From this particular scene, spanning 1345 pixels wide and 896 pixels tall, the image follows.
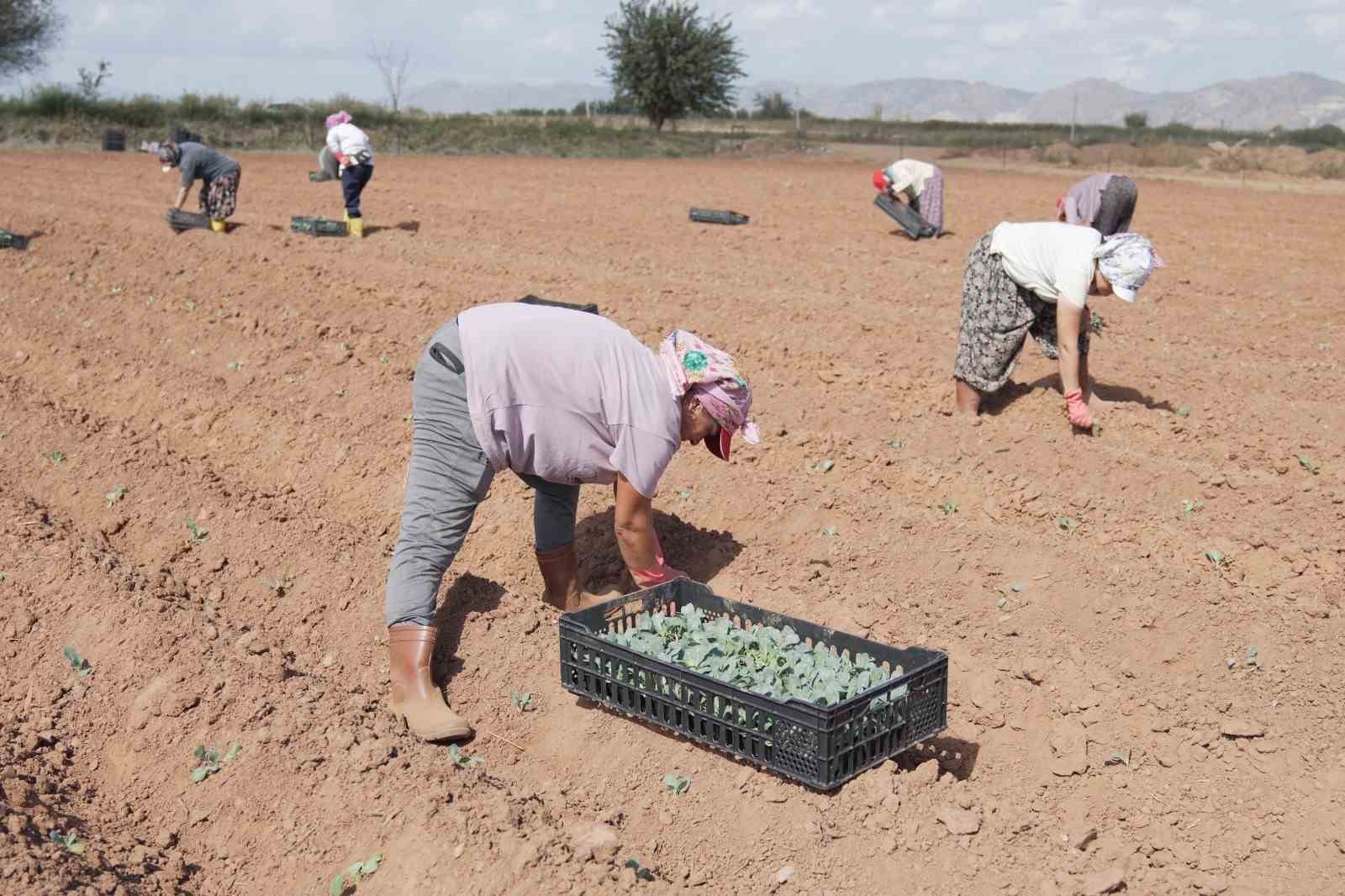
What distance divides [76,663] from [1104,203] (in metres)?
5.16

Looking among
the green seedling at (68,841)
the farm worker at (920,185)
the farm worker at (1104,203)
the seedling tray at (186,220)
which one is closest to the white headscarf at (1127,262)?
the farm worker at (1104,203)

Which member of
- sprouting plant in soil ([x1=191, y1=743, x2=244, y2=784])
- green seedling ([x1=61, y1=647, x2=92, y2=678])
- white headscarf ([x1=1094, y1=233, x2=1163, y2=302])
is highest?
white headscarf ([x1=1094, y1=233, x2=1163, y2=302])

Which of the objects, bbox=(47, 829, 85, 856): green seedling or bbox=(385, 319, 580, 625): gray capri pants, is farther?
bbox=(385, 319, 580, 625): gray capri pants

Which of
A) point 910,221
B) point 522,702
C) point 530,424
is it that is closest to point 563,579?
point 522,702

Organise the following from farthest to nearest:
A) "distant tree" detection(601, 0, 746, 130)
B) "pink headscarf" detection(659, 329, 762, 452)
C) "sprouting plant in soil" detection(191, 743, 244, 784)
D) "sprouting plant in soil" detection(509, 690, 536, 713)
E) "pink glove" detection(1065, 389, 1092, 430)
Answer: "distant tree" detection(601, 0, 746, 130), "pink glove" detection(1065, 389, 1092, 430), "sprouting plant in soil" detection(509, 690, 536, 713), "pink headscarf" detection(659, 329, 762, 452), "sprouting plant in soil" detection(191, 743, 244, 784)

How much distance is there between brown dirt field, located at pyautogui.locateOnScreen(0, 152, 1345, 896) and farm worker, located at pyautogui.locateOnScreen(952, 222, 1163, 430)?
0.88 feet

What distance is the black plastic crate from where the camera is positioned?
3.36 meters

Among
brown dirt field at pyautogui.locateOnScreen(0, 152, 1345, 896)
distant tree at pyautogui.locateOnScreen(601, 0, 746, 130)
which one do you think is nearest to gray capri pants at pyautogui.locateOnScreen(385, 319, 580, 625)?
brown dirt field at pyautogui.locateOnScreen(0, 152, 1345, 896)

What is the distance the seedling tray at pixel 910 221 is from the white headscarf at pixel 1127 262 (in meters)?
8.16

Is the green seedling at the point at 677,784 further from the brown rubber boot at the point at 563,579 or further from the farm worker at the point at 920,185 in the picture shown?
the farm worker at the point at 920,185

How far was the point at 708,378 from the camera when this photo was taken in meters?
3.65

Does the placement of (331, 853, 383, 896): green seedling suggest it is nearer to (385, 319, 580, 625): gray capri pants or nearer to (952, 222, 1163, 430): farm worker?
(385, 319, 580, 625): gray capri pants

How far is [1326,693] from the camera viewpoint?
13.3 feet

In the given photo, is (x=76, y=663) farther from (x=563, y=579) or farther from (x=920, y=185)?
(x=920, y=185)
